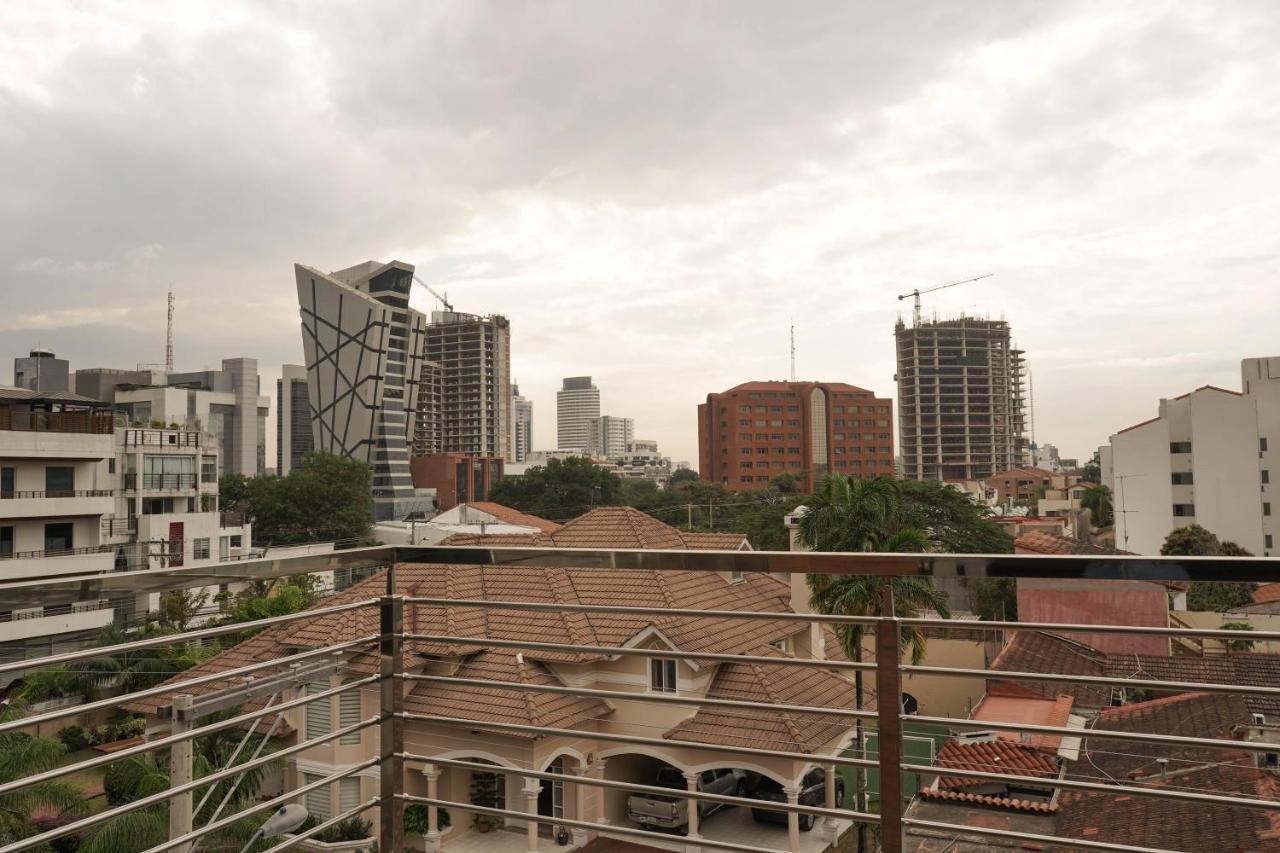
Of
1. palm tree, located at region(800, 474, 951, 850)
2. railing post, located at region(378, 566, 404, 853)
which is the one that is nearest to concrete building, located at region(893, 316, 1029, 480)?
palm tree, located at region(800, 474, 951, 850)

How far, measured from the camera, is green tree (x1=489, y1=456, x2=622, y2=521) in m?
55.6

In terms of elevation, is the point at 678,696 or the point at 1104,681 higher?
the point at 1104,681

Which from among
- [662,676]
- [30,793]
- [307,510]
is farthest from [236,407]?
[30,793]

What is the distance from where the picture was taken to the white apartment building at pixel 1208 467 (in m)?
32.7

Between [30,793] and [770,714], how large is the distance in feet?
30.7

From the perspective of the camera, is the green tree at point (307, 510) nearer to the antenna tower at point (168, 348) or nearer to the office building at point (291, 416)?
the antenna tower at point (168, 348)

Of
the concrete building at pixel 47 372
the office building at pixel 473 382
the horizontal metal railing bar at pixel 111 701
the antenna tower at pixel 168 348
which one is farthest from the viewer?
the office building at pixel 473 382

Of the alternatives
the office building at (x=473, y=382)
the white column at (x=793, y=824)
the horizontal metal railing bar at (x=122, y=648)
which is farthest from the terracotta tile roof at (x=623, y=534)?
the office building at (x=473, y=382)

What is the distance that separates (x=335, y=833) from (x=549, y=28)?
9.25 meters

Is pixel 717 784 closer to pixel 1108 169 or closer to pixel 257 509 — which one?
pixel 1108 169

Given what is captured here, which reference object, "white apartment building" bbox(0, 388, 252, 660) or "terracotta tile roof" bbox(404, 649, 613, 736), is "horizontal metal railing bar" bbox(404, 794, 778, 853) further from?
"white apartment building" bbox(0, 388, 252, 660)

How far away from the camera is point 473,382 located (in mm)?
91875

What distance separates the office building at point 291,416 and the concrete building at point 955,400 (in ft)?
214

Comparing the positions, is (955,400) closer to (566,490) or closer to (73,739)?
(566,490)
